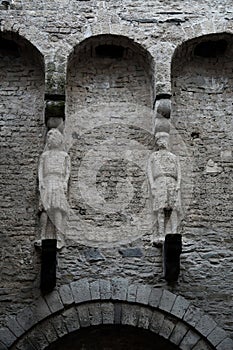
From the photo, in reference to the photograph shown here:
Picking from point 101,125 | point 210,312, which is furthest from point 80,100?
point 210,312

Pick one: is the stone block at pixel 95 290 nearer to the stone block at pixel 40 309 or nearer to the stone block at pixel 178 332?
the stone block at pixel 40 309

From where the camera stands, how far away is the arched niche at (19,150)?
25.9 ft

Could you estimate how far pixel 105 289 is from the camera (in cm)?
771

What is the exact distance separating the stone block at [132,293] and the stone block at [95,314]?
1.04 feet

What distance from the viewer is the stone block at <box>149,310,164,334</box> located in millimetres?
7582

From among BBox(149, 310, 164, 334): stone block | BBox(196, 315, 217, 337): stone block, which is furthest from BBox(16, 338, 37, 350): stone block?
BBox(196, 315, 217, 337): stone block

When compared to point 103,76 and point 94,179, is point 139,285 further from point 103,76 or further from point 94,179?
point 103,76

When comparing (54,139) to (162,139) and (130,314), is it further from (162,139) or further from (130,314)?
(130,314)

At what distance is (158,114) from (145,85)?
0.56 meters

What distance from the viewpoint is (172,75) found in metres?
8.91

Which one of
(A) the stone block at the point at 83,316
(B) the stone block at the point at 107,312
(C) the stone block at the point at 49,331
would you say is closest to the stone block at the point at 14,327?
(C) the stone block at the point at 49,331

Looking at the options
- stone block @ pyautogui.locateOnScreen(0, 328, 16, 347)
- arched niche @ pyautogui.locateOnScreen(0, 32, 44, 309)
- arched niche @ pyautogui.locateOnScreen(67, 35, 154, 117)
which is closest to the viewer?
stone block @ pyautogui.locateOnScreen(0, 328, 16, 347)

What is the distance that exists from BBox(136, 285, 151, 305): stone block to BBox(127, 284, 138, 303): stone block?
0.10ft

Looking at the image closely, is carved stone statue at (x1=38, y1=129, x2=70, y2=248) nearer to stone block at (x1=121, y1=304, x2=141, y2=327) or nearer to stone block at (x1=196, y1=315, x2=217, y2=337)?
stone block at (x1=121, y1=304, x2=141, y2=327)
